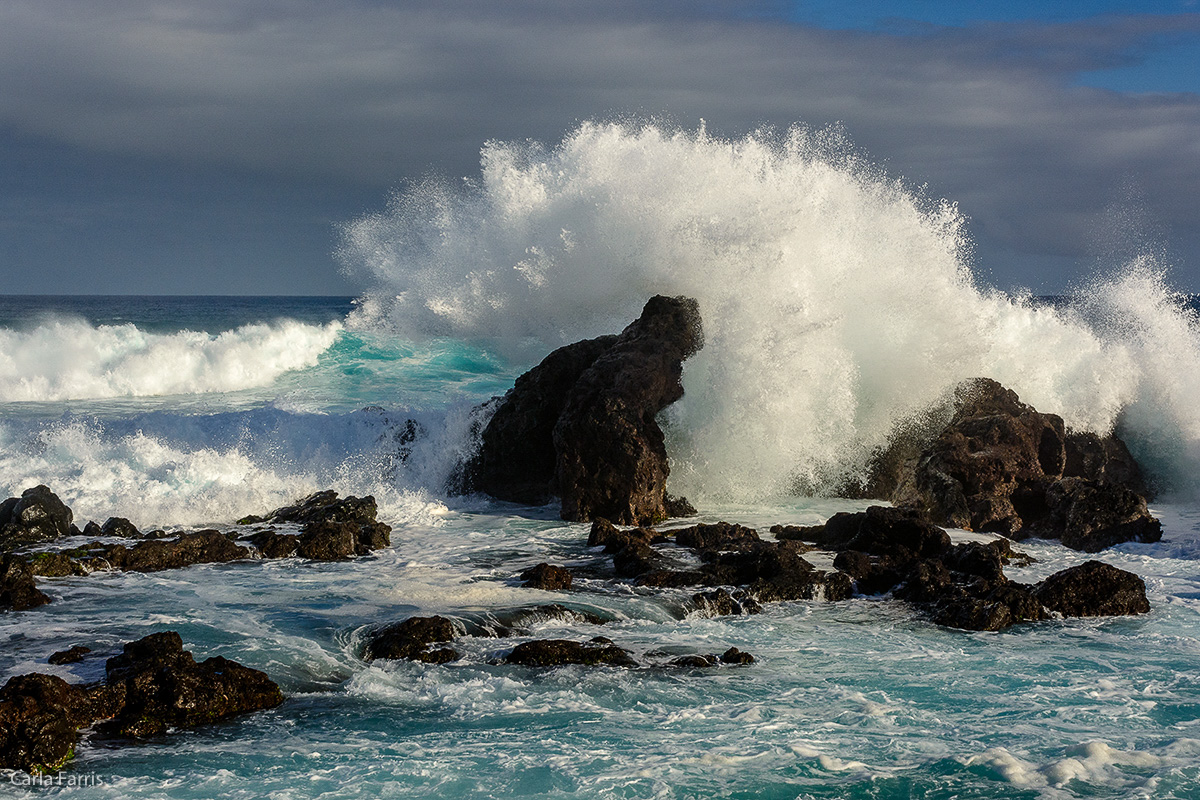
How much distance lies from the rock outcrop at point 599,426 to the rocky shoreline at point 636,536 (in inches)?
1.1

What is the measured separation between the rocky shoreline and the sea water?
26 centimetres

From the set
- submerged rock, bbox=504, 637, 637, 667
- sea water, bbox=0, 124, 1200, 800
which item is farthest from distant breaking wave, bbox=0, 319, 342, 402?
submerged rock, bbox=504, 637, 637, 667

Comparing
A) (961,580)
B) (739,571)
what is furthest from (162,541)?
(961,580)

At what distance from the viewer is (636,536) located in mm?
12172

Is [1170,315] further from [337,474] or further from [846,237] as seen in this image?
[337,474]

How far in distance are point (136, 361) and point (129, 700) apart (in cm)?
2634

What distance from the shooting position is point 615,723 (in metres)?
6.96

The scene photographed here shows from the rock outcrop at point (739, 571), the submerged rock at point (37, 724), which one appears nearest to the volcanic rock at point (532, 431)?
the rock outcrop at point (739, 571)

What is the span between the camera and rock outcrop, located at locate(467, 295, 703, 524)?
13.9m

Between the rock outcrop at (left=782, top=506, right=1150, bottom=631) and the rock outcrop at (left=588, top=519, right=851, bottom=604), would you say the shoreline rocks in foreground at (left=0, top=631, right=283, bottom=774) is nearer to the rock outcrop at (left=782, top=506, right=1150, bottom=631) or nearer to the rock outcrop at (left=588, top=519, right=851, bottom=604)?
the rock outcrop at (left=588, top=519, right=851, bottom=604)

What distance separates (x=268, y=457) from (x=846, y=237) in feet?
32.4

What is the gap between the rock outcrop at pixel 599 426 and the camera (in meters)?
13.9

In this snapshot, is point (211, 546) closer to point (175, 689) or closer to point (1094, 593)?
point (175, 689)

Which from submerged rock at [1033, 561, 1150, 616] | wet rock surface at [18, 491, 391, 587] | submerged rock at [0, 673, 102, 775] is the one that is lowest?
submerged rock at [0, 673, 102, 775]
